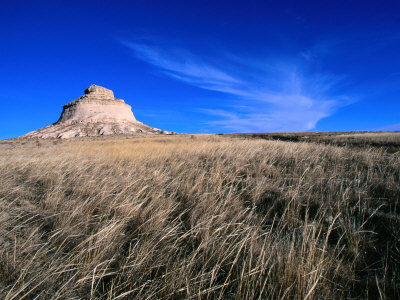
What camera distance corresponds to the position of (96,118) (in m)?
61.0

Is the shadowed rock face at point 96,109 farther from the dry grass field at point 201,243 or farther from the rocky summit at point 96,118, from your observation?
the dry grass field at point 201,243

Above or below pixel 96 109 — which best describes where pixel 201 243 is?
below

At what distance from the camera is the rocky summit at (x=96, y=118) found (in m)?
50.0

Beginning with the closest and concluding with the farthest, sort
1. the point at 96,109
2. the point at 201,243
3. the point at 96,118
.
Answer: the point at 201,243 < the point at 96,118 < the point at 96,109

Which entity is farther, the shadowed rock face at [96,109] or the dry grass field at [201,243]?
the shadowed rock face at [96,109]

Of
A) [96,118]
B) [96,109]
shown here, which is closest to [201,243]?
[96,118]

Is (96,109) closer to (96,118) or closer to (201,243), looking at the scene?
(96,118)

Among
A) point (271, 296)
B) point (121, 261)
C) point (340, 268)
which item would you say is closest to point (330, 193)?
point (340, 268)

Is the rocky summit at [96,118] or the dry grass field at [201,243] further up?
the rocky summit at [96,118]

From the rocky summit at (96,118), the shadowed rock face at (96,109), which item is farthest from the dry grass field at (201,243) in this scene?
the shadowed rock face at (96,109)

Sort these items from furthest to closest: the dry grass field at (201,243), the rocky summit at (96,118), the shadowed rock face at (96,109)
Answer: the shadowed rock face at (96,109)
the rocky summit at (96,118)
the dry grass field at (201,243)

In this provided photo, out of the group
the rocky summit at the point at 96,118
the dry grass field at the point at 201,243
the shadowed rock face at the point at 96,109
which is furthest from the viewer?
the shadowed rock face at the point at 96,109

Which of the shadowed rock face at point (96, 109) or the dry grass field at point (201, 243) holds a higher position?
the shadowed rock face at point (96, 109)

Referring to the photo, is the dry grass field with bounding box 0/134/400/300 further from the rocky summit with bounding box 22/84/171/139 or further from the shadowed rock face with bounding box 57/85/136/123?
the shadowed rock face with bounding box 57/85/136/123
